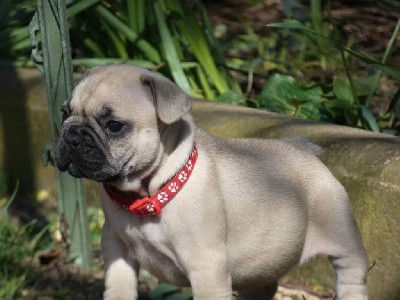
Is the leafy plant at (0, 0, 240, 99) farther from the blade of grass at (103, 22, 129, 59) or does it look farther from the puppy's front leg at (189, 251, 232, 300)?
Result: the puppy's front leg at (189, 251, 232, 300)

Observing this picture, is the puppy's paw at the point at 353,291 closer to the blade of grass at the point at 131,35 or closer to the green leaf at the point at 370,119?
the green leaf at the point at 370,119

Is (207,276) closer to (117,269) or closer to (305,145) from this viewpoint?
(117,269)

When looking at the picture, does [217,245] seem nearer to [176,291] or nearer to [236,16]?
[176,291]

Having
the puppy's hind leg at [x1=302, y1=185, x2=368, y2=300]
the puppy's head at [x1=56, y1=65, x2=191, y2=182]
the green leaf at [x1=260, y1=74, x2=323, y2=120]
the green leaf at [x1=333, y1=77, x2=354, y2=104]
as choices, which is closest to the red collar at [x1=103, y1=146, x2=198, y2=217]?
the puppy's head at [x1=56, y1=65, x2=191, y2=182]

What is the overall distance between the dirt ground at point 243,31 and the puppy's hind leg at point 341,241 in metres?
0.56

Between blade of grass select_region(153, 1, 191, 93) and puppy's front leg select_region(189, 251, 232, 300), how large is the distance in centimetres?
249

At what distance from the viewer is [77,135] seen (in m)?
3.55

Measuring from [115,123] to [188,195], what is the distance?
14.0 inches

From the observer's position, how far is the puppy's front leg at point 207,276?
11.9ft

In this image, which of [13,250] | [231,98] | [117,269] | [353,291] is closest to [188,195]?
[117,269]

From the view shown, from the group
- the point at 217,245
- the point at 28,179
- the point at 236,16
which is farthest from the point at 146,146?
the point at 236,16


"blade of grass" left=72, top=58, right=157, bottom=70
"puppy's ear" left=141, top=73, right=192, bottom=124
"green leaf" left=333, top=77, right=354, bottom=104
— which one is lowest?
"blade of grass" left=72, top=58, right=157, bottom=70

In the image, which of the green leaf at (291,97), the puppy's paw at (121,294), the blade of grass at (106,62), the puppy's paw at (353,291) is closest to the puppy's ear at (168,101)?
the puppy's paw at (121,294)

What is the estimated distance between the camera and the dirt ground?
4.77 m
